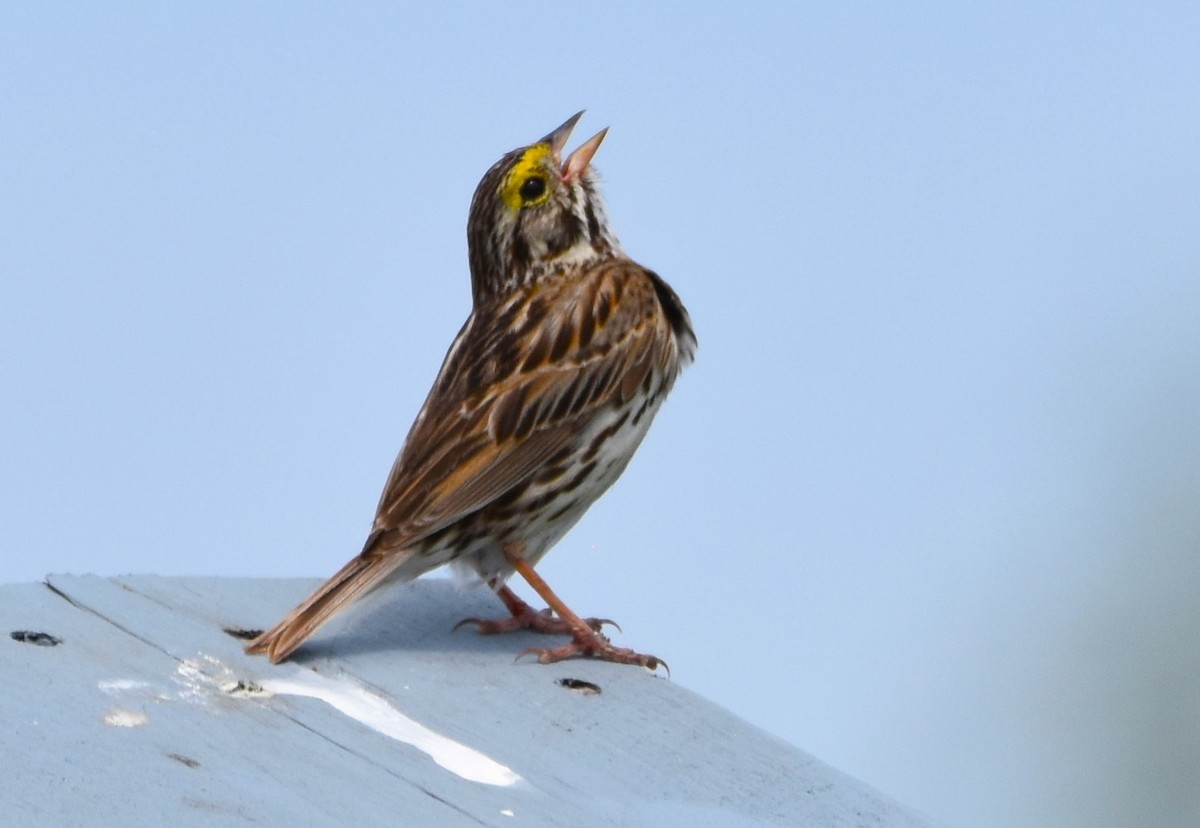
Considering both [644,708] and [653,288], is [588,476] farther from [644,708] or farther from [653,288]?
[644,708]

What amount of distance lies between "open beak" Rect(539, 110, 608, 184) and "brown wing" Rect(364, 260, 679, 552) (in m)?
0.34

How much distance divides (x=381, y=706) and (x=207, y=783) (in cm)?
71

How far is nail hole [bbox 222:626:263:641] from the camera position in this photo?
4.26 m

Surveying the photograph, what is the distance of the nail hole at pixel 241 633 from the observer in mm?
4262

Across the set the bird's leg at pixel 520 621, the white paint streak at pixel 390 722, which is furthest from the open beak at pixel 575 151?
the white paint streak at pixel 390 722

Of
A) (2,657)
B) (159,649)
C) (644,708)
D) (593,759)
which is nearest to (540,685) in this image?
(644,708)

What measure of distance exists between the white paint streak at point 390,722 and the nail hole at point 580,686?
50cm

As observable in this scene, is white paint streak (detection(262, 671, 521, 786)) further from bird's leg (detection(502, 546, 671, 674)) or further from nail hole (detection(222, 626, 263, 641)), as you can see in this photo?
bird's leg (detection(502, 546, 671, 674))

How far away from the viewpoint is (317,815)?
124 inches

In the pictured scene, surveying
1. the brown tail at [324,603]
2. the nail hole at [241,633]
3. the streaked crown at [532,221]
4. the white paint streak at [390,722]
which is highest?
the streaked crown at [532,221]

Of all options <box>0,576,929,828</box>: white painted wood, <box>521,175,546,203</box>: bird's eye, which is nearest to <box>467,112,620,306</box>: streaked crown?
<box>521,175,546,203</box>: bird's eye

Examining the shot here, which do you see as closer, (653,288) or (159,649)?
(159,649)

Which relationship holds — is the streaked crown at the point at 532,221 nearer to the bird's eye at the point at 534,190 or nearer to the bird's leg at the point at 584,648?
the bird's eye at the point at 534,190

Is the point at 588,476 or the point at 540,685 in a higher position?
the point at 588,476
